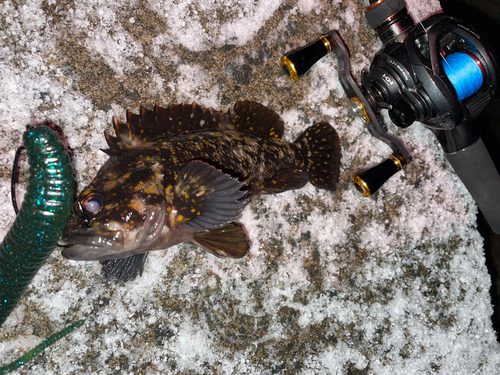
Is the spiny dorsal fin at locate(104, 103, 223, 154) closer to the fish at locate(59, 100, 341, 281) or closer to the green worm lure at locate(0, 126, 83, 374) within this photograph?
the fish at locate(59, 100, 341, 281)

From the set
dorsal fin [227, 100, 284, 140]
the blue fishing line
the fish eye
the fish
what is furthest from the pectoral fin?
the blue fishing line

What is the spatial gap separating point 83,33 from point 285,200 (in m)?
1.47

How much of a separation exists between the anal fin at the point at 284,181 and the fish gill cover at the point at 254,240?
20 centimetres

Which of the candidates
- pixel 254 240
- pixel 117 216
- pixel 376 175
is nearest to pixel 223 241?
pixel 254 240

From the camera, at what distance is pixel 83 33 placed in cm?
196

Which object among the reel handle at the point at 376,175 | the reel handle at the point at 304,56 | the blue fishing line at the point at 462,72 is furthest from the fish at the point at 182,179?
the blue fishing line at the point at 462,72

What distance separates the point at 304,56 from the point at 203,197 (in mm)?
1043

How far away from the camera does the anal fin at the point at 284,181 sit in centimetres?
200

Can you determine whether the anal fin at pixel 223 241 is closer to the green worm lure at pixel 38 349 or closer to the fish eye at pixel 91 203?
the fish eye at pixel 91 203

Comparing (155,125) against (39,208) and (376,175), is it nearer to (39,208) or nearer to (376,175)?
(39,208)

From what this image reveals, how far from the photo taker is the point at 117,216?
1514mm

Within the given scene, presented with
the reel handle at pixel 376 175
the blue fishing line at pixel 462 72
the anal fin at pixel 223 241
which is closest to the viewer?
the anal fin at pixel 223 241

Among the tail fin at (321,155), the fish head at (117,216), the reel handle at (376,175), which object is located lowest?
the reel handle at (376,175)

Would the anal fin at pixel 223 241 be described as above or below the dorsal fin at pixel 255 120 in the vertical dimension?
below
